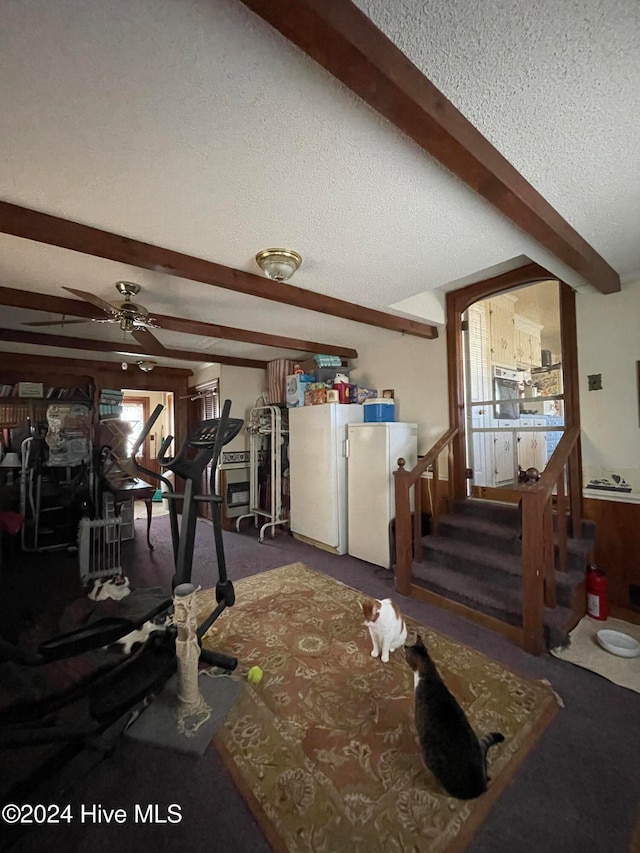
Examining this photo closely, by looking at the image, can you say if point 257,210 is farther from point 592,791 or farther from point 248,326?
point 592,791

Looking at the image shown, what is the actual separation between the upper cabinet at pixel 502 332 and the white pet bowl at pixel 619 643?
8.15 ft

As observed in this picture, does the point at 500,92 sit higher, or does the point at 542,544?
the point at 500,92

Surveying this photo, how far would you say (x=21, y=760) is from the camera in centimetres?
132

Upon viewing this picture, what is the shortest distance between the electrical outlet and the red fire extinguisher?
4.25 ft

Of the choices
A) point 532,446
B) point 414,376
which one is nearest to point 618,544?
point 532,446

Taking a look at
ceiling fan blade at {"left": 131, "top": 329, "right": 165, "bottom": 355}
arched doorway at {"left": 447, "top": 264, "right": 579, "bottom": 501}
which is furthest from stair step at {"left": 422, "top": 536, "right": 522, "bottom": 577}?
ceiling fan blade at {"left": 131, "top": 329, "right": 165, "bottom": 355}

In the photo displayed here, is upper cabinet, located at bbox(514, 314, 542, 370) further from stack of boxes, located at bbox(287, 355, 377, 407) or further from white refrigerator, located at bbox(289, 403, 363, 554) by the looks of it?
white refrigerator, located at bbox(289, 403, 363, 554)

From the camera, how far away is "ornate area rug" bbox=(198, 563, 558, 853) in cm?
109

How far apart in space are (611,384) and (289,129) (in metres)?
2.64

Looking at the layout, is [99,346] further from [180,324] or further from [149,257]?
[149,257]

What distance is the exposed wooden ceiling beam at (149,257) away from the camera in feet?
4.88

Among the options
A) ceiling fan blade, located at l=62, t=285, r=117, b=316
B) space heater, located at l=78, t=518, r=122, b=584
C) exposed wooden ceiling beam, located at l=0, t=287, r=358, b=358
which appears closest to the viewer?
ceiling fan blade, located at l=62, t=285, r=117, b=316

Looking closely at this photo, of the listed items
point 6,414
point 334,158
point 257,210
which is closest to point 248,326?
point 257,210

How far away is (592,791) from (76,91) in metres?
2.86
